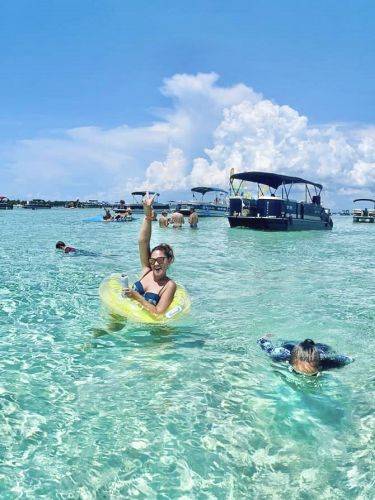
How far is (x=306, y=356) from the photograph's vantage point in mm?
5879

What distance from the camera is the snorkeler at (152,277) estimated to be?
7117 millimetres

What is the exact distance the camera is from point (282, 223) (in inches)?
1578

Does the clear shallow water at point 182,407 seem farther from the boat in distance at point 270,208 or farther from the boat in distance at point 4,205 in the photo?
the boat in distance at point 4,205

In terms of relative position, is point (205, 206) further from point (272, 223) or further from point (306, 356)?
point (306, 356)

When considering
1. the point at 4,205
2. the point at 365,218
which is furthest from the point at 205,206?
the point at 4,205

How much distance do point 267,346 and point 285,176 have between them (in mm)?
32987

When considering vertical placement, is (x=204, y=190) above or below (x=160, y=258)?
above

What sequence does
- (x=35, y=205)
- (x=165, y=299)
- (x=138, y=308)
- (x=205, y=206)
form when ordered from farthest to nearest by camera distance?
(x=35, y=205), (x=205, y=206), (x=138, y=308), (x=165, y=299)

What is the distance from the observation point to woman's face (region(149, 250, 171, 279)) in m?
7.10

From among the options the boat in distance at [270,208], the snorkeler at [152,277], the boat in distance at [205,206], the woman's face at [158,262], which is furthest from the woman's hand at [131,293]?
the boat in distance at [205,206]

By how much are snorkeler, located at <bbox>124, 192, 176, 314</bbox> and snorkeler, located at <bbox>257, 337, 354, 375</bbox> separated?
1.63 meters

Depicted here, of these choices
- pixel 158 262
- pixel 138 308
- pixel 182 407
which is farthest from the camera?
pixel 138 308

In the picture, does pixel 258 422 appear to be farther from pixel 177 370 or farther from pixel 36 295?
pixel 36 295

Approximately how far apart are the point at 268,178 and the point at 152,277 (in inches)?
1323
